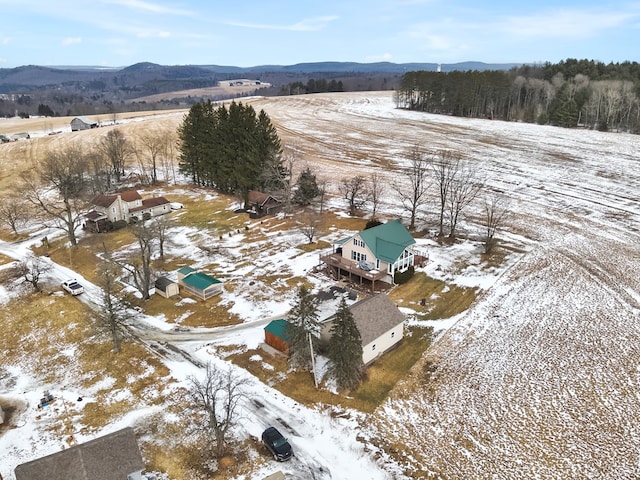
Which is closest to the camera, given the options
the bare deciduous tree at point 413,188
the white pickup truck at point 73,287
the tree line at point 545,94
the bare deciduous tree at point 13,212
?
the white pickup truck at point 73,287

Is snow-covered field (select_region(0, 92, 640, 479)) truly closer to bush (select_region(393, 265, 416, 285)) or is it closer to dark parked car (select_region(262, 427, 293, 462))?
dark parked car (select_region(262, 427, 293, 462))

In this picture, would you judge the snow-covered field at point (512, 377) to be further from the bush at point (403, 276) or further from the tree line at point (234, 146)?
the tree line at point (234, 146)

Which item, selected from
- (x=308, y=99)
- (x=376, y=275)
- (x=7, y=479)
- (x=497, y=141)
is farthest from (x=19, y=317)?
(x=308, y=99)

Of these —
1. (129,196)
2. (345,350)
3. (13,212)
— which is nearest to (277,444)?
(345,350)

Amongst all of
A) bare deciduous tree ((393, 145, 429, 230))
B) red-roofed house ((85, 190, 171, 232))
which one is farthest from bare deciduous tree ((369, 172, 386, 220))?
red-roofed house ((85, 190, 171, 232))

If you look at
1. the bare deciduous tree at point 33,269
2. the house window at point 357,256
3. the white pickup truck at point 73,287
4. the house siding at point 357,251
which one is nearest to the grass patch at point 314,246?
the house siding at point 357,251

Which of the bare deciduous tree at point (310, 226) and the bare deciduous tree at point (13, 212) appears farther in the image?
the bare deciduous tree at point (13, 212)

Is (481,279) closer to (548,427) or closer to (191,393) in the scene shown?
(548,427)
